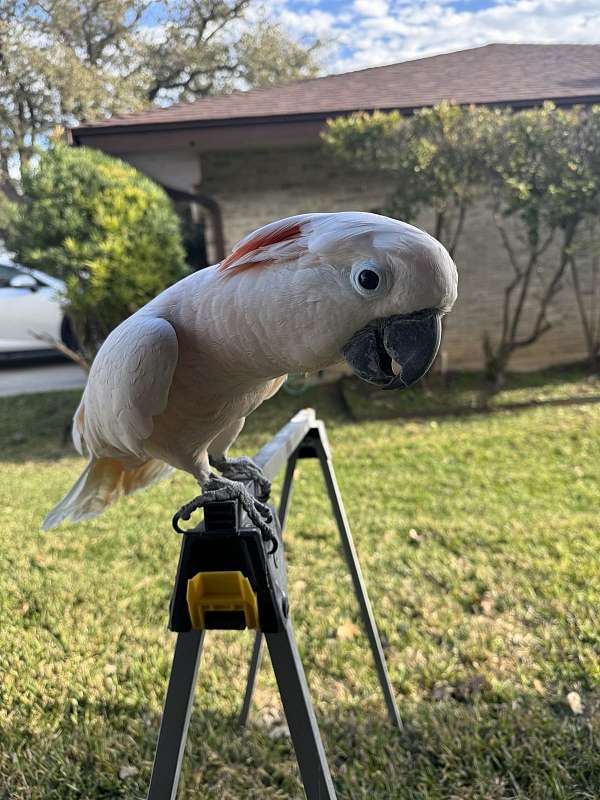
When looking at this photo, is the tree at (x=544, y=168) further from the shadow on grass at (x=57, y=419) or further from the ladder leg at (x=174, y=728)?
the ladder leg at (x=174, y=728)

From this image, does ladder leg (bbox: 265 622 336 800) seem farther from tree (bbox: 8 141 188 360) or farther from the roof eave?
the roof eave

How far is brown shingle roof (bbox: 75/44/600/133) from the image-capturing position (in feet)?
20.2

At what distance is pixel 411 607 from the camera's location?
2730mm

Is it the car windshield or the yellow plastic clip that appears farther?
the car windshield

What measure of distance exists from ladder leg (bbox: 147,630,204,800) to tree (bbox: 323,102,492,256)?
532cm

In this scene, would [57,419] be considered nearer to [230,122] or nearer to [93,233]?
[93,233]

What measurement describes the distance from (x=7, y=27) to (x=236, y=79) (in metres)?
6.63

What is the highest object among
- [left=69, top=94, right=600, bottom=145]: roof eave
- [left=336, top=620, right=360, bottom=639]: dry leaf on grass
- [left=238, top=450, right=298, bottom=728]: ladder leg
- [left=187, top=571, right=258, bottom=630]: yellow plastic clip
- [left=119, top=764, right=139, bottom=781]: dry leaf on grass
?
[left=69, top=94, right=600, bottom=145]: roof eave

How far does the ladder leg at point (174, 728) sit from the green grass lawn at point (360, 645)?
987 mm

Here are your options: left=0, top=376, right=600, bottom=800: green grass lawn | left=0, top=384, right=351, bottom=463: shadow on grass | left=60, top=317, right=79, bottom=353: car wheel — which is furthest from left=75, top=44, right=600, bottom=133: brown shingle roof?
left=0, top=376, right=600, bottom=800: green grass lawn

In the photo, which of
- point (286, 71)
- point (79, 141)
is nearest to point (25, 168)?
point (79, 141)

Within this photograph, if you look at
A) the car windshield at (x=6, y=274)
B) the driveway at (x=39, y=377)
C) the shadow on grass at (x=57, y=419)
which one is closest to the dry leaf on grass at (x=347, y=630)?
the shadow on grass at (x=57, y=419)

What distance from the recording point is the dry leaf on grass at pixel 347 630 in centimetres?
256

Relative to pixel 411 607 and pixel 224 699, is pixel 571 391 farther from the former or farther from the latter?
pixel 224 699
